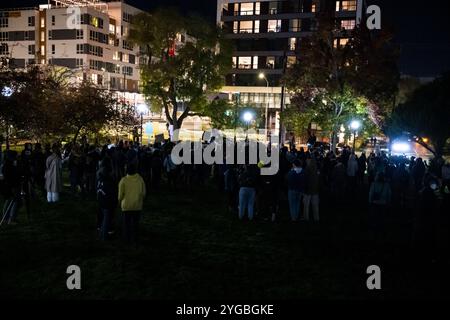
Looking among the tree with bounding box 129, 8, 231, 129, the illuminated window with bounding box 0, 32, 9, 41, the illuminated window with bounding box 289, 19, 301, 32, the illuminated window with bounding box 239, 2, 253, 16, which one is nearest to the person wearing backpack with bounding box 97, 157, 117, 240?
the tree with bounding box 129, 8, 231, 129

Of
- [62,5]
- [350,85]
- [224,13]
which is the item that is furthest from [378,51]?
[62,5]

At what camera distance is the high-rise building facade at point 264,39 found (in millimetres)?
62031

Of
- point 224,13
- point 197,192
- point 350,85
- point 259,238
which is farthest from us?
point 224,13

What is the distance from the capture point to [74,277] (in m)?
7.49

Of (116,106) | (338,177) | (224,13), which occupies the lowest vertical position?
(338,177)

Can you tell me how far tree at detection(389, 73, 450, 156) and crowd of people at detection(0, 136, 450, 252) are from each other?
10978 mm

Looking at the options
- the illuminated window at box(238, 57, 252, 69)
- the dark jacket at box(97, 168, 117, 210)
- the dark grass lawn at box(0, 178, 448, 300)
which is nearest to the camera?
the dark grass lawn at box(0, 178, 448, 300)

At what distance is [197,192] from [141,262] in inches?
327

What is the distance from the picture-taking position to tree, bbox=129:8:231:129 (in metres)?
32.8

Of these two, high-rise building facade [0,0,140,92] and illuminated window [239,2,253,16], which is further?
high-rise building facade [0,0,140,92]

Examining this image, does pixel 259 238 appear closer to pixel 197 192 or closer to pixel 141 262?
pixel 141 262

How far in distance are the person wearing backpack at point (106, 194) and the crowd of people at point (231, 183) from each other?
0.8 inches

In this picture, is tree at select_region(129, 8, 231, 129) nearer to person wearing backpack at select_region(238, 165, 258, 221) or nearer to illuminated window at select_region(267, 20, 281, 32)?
person wearing backpack at select_region(238, 165, 258, 221)

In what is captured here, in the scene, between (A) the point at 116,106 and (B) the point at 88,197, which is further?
(A) the point at 116,106
